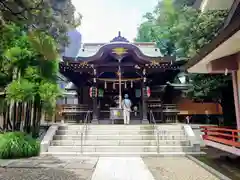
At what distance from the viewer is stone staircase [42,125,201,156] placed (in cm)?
723

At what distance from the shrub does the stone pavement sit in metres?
0.59

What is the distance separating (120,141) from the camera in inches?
308

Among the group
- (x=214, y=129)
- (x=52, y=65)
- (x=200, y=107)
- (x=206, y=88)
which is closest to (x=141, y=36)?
(x=200, y=107)

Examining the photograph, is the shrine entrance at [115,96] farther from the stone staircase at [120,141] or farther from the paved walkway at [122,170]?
the paved walkway at [122,170]

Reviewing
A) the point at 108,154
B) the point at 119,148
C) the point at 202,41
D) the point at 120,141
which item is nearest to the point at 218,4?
the point at 202,41

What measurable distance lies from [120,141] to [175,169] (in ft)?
9.89

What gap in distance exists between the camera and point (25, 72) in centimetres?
816

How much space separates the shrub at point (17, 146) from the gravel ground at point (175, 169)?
12.0 ft

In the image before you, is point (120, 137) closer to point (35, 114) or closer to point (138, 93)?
point (35, 114)

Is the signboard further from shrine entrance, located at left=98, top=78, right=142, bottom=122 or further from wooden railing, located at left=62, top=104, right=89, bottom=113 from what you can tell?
wooden railing, located at left=62, top=104, right=89, bottom=113

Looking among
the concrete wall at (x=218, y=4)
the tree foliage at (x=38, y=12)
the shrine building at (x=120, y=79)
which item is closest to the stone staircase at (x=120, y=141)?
the shrine building at (x=120, y=79)

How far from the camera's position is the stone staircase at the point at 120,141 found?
7.23 metres

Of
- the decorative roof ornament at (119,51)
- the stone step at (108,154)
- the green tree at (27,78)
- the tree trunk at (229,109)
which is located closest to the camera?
the stone step at (108,154)

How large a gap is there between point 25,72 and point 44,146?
297 cm
